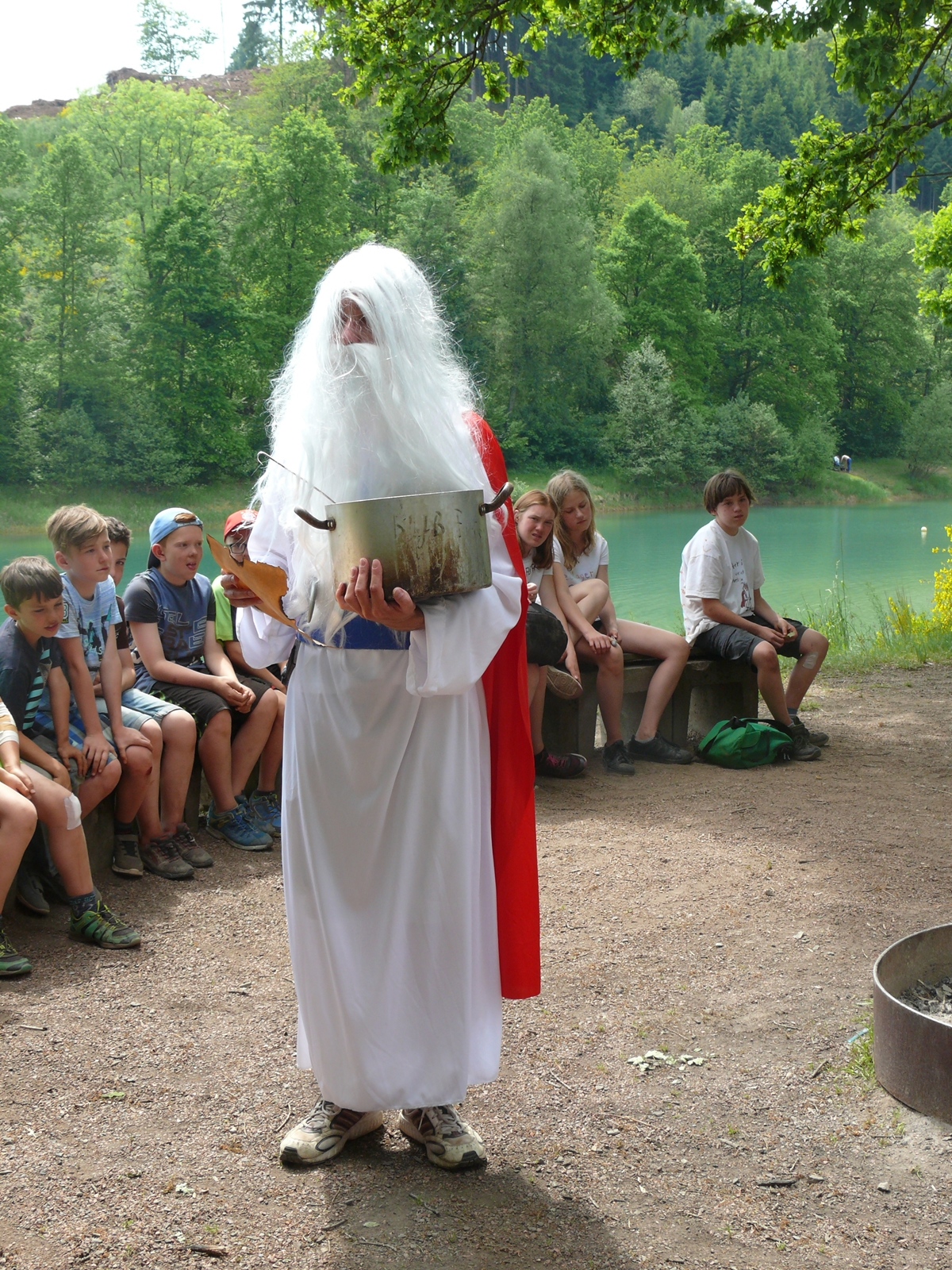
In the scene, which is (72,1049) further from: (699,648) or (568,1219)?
(699,648)

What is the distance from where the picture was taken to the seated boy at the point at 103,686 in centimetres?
434

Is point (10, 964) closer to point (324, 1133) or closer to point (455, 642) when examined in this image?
point (324, 1133)

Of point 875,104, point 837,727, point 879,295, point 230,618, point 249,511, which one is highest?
point 879,295

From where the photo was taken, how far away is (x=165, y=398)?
3959 centimetres

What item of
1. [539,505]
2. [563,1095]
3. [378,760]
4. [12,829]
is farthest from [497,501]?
[539,505]

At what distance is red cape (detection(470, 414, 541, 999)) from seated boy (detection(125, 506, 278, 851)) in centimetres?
246

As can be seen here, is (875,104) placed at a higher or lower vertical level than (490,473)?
higher

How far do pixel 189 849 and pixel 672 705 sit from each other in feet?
10.1

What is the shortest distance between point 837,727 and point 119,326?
126 ft

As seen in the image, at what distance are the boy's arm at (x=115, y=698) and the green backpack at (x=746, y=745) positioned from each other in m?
3.13

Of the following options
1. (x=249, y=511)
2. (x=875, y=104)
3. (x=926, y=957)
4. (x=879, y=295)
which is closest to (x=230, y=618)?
(x=249, y=511)

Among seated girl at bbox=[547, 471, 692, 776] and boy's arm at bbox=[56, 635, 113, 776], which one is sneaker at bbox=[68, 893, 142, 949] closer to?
boy's arm at bbox=[56, 635, 113, 776]

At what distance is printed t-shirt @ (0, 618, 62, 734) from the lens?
4.07 m

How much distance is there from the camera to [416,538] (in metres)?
2.28
